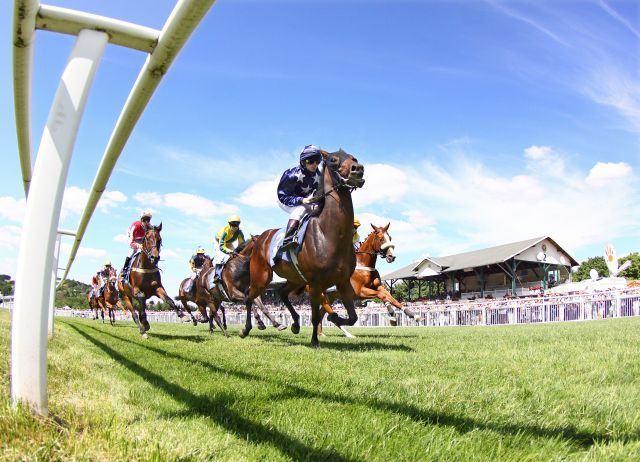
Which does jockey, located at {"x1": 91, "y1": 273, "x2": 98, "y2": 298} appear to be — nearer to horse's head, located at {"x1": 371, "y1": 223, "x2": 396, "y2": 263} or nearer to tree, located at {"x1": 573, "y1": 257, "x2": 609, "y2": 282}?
horse's head, located at {"x1": 371, "y1": 223, "x2": 396, "y2": 263}

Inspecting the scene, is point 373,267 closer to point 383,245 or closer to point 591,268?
point 383,245

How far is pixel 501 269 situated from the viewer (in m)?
43.4

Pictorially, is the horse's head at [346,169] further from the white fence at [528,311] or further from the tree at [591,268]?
the tree at [591,268]

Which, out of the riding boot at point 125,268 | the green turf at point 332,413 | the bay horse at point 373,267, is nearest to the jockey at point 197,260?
the riding boot at point 125,268

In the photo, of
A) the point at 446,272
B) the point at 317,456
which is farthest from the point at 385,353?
the point at 446,272

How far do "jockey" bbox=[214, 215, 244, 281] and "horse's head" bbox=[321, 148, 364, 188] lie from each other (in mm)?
6253

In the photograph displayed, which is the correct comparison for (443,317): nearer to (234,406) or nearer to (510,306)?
(510,306)

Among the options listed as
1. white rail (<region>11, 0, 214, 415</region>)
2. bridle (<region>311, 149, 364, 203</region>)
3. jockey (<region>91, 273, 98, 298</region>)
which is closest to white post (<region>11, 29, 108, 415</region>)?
white rail (<region>11, 0, 214, 415</region>)

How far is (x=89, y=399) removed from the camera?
3102mm

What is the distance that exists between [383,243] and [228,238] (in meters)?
4.21

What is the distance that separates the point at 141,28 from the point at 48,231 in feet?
3.58

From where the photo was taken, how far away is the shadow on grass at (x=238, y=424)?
83.0 inches

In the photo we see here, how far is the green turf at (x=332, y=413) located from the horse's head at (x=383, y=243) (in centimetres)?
599

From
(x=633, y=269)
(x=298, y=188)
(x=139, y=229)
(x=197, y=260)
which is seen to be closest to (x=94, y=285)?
(x=197, y=260)
